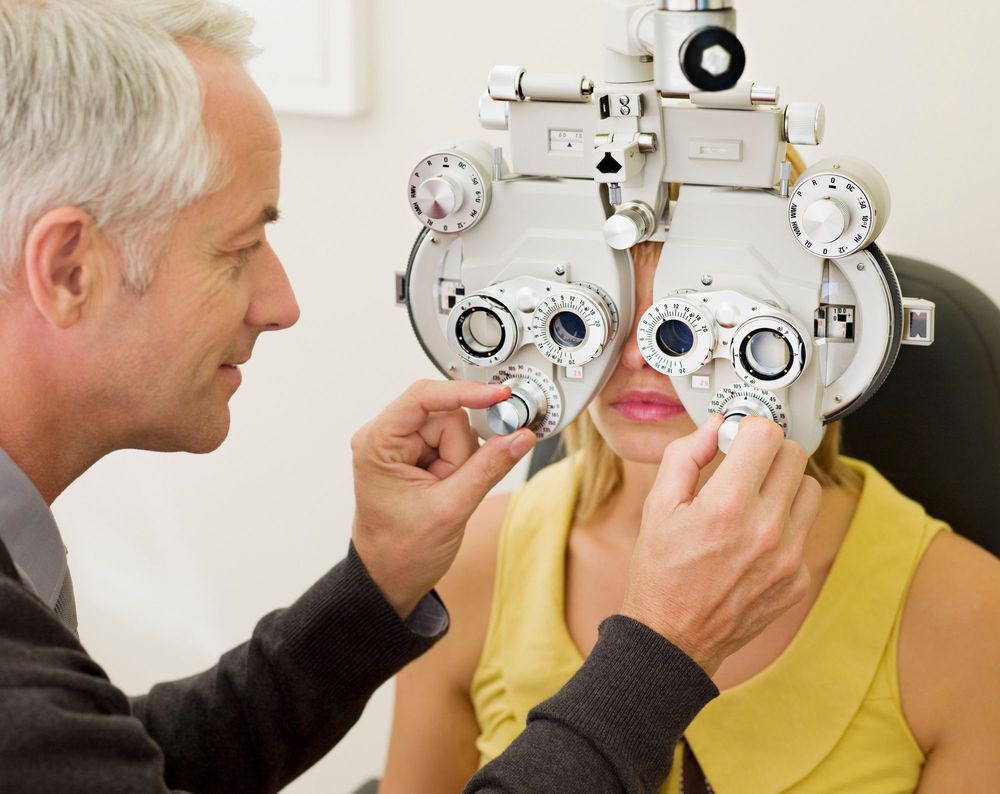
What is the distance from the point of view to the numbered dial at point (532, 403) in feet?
3.15

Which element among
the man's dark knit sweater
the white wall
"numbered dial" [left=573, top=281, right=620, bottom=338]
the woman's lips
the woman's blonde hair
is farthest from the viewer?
the white wall

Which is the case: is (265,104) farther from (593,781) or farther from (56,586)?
(593,781)

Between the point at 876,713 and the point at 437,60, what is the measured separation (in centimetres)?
96

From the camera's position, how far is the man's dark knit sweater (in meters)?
0.72

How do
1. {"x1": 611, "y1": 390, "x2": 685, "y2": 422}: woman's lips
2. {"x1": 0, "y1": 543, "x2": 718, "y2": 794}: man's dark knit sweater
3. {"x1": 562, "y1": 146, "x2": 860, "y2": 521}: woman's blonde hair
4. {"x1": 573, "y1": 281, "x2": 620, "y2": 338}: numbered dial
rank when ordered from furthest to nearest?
{"x1": 562, "y1": 146, "x2": 860, "y2": 521}: woman's blonde hair → {"x1": 611, "y1": 390, "x2": 685, "y2": 422}: woman's lips → {"x1": 573, "y1": 281, "x2": 620, "y2": 338}: numbered dial → {"x1": 0, "y1": 543, "x2": 718, "y2": 794}: man's dark knit sweater

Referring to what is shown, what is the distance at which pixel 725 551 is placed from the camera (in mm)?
844

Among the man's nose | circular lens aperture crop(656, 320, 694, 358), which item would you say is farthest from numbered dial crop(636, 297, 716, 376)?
the man's nose

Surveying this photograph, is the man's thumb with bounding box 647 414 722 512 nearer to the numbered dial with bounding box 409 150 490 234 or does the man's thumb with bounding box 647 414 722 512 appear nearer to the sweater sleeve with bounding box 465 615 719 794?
the sweater sleeve with bounding box 465 615 719 794

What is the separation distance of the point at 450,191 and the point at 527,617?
0.49 m

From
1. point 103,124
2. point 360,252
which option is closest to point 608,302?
point 103,124

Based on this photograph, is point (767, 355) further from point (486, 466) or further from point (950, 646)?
point (950, 646)

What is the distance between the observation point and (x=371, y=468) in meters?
1.04

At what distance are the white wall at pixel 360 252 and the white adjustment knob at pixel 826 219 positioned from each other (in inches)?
22.4

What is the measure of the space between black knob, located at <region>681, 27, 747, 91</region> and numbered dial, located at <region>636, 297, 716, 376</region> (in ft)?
0.59
